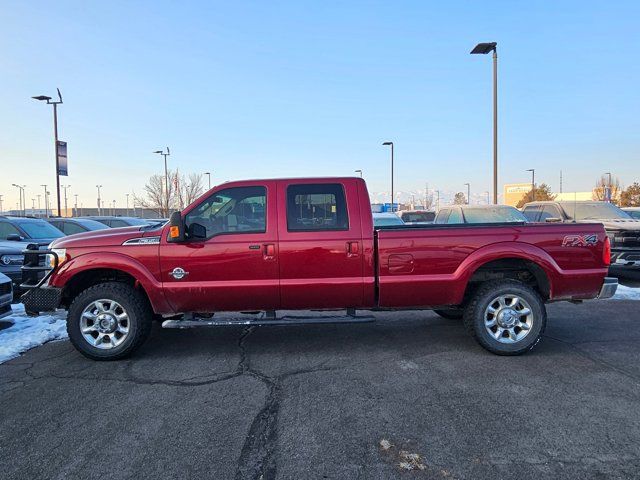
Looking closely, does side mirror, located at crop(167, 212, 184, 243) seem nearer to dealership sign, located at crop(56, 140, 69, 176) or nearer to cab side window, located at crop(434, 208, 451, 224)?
cab side window, located at crop(434, 208, 451, 224)

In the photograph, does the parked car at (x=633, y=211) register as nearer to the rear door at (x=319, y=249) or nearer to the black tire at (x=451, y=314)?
the black tire at (x=451, y=314)

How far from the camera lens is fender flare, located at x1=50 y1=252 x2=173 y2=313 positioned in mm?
5090

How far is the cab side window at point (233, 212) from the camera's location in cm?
519

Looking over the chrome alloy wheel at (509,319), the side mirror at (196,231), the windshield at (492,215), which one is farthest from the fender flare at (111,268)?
the windshield at (492,215)

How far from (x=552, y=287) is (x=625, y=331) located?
188 cm

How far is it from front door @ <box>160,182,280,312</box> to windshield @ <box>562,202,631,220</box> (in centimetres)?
1064

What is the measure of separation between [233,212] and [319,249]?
1.09 metres

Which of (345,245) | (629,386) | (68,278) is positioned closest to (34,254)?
(68,278)

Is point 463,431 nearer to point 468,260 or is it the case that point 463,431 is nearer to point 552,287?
point 468,260

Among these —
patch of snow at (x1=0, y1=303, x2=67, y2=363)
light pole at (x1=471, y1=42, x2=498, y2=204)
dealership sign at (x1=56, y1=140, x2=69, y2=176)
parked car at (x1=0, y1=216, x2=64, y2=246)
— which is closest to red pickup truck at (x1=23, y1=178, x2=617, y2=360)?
patch of snow at (x1=0, y1=303, x2=67, y2=363)

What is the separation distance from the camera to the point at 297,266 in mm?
5113

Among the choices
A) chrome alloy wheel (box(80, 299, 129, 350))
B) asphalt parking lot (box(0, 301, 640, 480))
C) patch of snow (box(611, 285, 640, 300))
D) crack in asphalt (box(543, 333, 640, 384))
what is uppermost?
chrome alloy wheel (box(80, 299, 129, 350))

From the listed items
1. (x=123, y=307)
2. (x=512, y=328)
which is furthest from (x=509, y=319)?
(x=123, y=307)

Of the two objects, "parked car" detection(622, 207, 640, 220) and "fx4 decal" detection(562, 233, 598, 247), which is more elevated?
"parked car" detection(622, 207, 640, 220)
